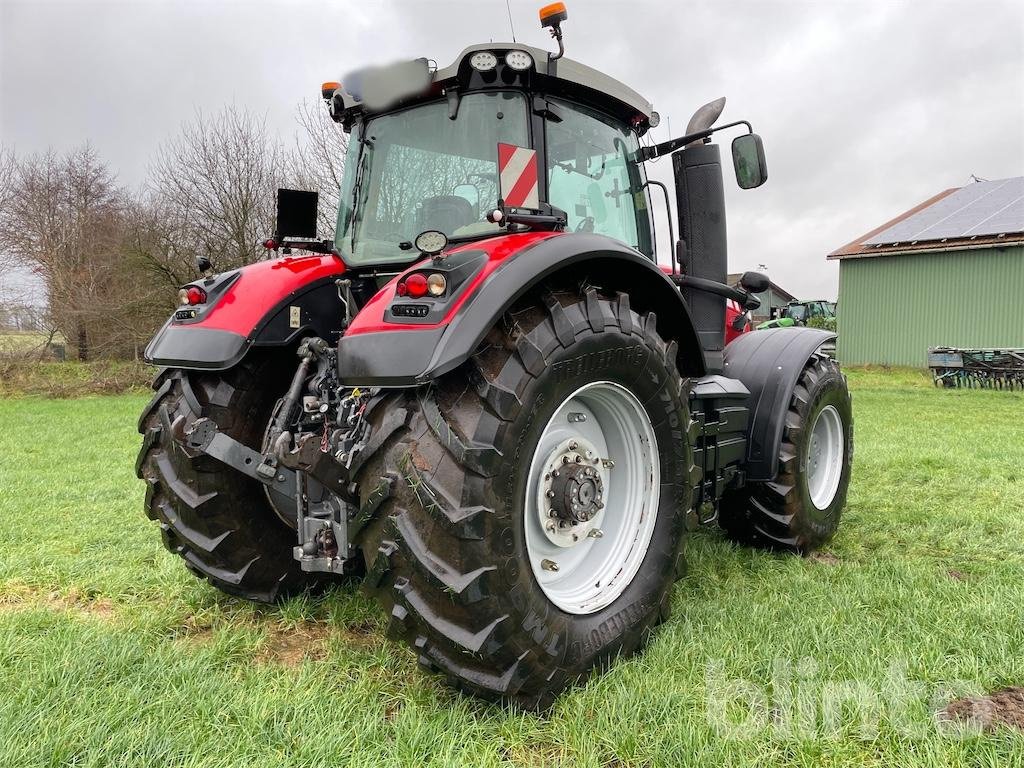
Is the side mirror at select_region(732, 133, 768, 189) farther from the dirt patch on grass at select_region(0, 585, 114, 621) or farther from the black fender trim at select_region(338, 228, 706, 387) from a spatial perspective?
the dirt patch on grass at select_region(0, 585, 114, 621)

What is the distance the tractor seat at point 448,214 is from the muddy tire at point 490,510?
67 cm

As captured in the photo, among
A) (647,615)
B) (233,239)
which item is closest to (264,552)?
(647,615)

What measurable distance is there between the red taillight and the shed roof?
21.4 m

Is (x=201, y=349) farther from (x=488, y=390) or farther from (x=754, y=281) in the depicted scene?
(x=754, y=281)

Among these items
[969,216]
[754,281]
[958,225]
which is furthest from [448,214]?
[969,216]

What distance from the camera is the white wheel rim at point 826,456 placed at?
4062 millimetres

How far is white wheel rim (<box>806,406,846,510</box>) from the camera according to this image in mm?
4062

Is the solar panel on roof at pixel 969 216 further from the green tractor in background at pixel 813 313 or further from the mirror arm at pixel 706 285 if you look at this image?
the mirror arm at pixel 706 285

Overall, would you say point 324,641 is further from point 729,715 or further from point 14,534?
point 14,534

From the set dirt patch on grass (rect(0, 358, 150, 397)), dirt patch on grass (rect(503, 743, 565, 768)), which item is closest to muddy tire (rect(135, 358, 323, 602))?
dirt patch on grass (rect(503, 743, 565, 768))

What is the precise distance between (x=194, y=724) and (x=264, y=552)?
0.85 meters

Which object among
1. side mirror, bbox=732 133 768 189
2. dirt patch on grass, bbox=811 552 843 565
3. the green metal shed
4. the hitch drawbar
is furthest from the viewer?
the green metal shed

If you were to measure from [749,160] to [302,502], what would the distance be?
2424mm

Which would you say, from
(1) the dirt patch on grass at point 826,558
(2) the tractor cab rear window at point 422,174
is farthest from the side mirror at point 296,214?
(1) the dirt patch on grass at point 826,558
